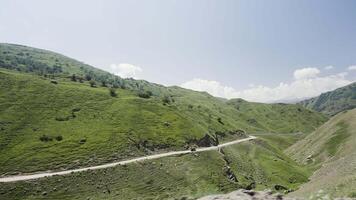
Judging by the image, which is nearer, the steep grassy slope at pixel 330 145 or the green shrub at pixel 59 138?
the green shrub at pixel 59 138

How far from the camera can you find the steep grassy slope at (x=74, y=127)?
95.3 meters

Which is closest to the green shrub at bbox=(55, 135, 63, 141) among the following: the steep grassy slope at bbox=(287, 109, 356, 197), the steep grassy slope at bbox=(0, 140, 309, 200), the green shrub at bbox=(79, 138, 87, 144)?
the green shrub at bbox=(79, 138, 87, 144)

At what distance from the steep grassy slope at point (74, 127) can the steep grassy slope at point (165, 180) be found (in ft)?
28.5

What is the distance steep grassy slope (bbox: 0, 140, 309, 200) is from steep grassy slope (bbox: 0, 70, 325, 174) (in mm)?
8698

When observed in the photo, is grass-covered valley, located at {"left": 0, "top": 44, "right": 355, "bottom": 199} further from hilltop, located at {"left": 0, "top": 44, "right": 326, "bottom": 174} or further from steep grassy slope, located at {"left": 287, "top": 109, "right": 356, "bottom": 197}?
steep grassy slope, located at {"left": 287, "top": 109, "right": 356, "bottom": 197}

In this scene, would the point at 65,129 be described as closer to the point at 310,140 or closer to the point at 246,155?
the point at 246,155

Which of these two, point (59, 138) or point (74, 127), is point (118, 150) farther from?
point (74, 127)

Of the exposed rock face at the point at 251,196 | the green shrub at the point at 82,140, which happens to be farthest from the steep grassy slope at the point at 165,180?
the exposed rock face at the point at 251,196

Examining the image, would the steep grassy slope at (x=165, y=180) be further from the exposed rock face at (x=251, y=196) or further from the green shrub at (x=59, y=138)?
the exposed rock face at (x=251, y=196)

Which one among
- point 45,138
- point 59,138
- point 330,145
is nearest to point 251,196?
point 59,138

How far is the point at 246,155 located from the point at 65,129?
6599 centimetres

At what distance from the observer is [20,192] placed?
77375mm

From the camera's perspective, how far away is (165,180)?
89312 mm

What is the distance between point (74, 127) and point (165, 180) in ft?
139
